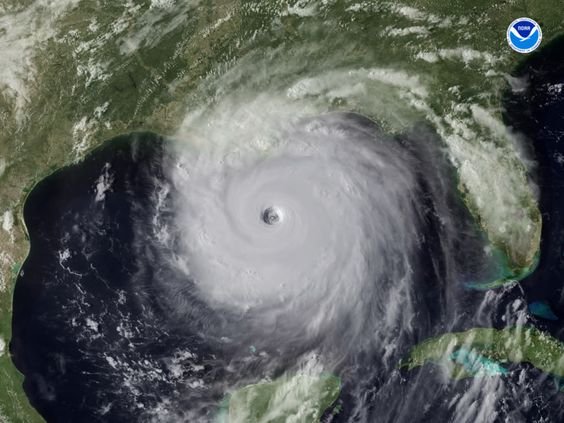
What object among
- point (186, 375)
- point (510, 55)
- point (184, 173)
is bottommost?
point (186, 375)

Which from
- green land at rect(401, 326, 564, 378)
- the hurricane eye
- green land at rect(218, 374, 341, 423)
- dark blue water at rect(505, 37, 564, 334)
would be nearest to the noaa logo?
dark blue water at rect(505, 37, 564, 334)

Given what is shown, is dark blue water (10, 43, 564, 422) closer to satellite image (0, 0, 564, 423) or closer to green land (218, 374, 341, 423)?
satellite image (0, 0, 564, 423)

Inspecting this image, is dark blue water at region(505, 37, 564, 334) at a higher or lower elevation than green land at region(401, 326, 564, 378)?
higher

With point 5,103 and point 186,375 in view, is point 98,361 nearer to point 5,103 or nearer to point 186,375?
point 186,375

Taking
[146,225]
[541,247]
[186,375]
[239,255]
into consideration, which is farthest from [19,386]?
[541,247]

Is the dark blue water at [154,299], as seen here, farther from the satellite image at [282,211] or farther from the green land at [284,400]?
the green land at [284,400]

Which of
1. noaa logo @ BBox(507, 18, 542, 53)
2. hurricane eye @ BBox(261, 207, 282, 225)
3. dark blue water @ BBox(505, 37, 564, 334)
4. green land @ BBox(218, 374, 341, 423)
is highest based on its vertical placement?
noaa logo @ BBox(507, 18, 542, 53)
